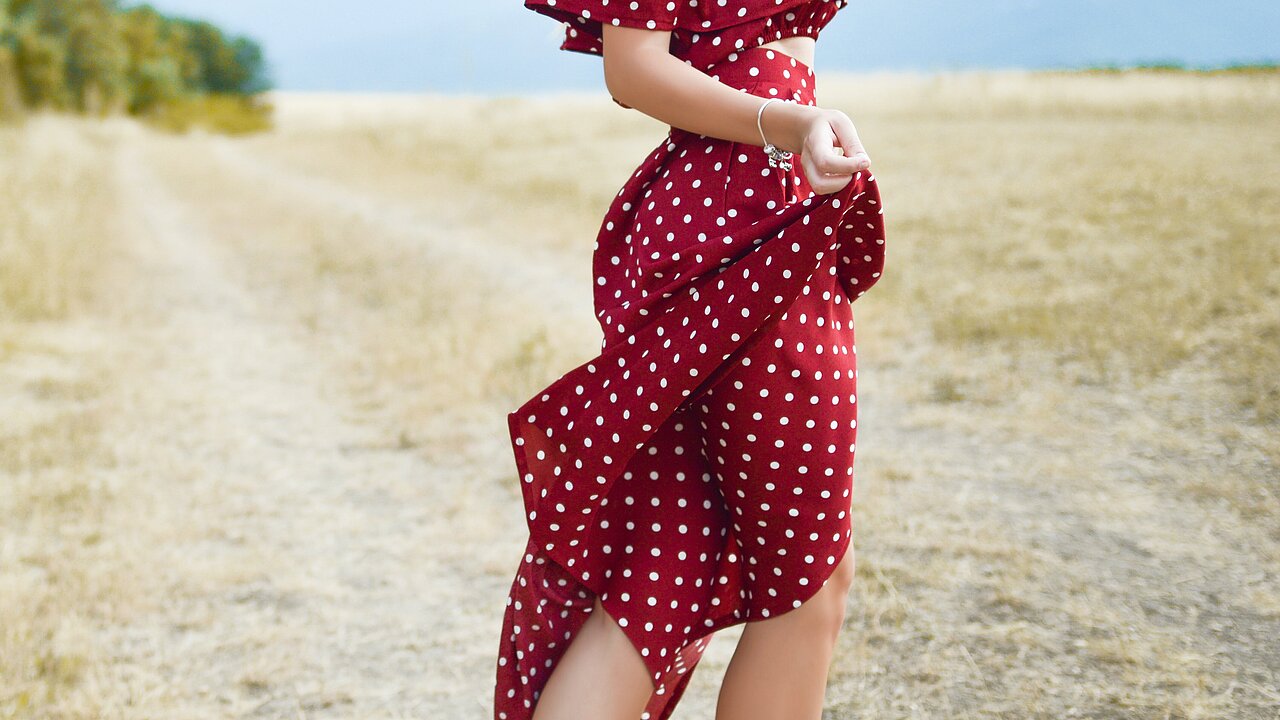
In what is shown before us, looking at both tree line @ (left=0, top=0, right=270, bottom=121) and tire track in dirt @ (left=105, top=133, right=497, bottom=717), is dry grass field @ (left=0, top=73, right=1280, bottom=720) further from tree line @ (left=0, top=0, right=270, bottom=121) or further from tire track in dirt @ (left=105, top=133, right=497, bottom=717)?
tree line @ (left=0, top=0, right=270, bottom=121)

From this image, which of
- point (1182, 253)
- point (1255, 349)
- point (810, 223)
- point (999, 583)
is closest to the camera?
point (810, 223)

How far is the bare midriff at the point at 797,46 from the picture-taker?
1390mm

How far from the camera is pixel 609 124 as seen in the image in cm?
1948

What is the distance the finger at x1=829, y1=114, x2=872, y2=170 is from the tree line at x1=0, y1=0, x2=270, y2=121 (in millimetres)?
22953

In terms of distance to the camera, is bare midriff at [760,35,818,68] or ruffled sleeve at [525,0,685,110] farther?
bare midriff at [760,35,818,68]

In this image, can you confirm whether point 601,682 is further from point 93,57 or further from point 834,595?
point 93,57

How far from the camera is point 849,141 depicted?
1160 mm

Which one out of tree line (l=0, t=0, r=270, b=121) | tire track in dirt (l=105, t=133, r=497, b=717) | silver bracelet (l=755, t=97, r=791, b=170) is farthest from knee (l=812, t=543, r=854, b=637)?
tree line (l=0, t=0, r=270, b=121)

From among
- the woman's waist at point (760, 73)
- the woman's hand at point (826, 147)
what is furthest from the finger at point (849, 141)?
the woman's waist at point (760, 73)

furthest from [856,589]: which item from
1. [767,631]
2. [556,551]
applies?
[556,551]

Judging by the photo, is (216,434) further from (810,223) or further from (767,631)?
(810,223)

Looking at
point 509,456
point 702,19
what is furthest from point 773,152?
point 509,456

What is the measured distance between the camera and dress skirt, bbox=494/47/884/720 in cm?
131

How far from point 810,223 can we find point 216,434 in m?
3.71
